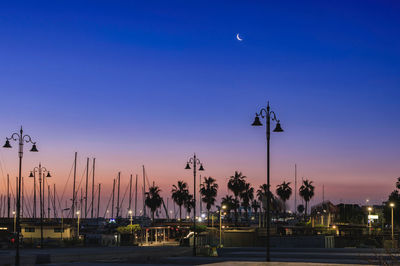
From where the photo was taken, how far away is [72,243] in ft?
189

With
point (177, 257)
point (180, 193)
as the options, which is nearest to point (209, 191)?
point (180, 193)

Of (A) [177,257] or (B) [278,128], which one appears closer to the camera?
(B) [278,128]

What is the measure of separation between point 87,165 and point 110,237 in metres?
47.7

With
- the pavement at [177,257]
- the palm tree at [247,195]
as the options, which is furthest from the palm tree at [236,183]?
the pavement at [177,257]

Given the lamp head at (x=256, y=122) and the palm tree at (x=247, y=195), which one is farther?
the palm tree at (x=247, y=195)

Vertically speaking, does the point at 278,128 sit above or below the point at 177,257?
above

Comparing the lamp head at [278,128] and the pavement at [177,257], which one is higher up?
the lamp head at [278,128]

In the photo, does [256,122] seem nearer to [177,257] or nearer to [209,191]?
[177,257]

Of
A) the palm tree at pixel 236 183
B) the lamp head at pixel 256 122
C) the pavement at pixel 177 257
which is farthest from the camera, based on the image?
the palm tree at pixel 236 183

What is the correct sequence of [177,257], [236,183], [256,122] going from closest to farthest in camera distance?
1. [256,122]
2. [177,257]
3. [236,183]

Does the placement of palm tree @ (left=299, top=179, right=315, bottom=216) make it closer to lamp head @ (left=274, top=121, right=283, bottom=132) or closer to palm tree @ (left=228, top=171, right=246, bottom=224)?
palm tree @ (left=228, top=171, right=246, bottom=224)

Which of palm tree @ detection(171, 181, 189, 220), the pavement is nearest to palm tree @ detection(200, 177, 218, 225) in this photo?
palm tree @ detection(171, 181, 189, 220)

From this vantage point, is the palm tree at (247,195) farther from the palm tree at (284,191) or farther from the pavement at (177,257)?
the pavement at (177,257)

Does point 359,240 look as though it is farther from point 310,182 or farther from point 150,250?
point 310,182
